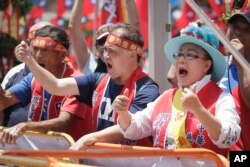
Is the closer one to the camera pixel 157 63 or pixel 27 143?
pixel 27 143

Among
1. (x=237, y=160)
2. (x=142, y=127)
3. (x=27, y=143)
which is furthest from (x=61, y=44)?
(x=237, y=160)

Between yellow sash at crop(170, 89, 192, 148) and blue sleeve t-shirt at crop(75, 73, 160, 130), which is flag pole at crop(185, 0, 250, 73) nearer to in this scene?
yellow sash at crop(170, 89, 192, 148)

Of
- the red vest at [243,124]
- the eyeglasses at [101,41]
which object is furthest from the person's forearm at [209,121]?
the eyeglasses at [101,41]

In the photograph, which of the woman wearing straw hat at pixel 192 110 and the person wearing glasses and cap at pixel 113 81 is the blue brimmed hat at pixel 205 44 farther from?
the person wearing glasses and cap at pixel 113 81

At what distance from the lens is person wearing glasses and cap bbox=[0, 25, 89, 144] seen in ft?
14.1

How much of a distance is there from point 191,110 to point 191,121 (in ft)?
0.88

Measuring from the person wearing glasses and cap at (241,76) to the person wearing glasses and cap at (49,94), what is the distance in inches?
42.4

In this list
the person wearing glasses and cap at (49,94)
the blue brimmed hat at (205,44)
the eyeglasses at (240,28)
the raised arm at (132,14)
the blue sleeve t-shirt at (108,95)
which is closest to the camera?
the blue brimmed hat at (205,44)

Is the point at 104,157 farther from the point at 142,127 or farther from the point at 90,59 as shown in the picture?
the point at 90,59

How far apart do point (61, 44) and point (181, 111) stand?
1.64m

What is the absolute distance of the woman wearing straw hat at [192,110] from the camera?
301cm

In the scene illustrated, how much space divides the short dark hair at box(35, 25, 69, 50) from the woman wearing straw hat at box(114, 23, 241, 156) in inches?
50.9

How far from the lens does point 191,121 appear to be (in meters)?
3.18

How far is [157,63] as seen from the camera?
492cm
